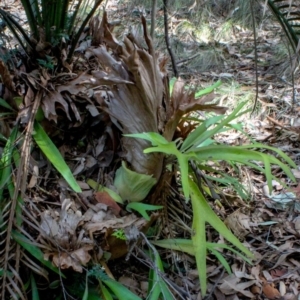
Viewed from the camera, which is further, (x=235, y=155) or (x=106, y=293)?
(x=235, y=155)

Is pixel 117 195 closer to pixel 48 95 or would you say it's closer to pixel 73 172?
pixel 73 172

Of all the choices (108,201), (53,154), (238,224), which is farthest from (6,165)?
(238,224)

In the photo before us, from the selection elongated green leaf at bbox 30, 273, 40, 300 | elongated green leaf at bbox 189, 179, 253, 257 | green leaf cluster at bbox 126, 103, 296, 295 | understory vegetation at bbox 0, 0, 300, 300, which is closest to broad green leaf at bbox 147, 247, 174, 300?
understory vegetation at bbox 0, 0, 300, 300

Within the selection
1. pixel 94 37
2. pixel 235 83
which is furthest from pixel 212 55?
pixel 94 37

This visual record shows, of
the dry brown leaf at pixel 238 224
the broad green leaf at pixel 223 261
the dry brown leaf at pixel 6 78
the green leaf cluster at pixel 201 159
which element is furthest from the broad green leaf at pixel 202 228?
the dry brown leaf at pixel 6 78

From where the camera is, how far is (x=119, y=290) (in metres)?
1.75

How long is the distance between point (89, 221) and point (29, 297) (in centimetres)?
36

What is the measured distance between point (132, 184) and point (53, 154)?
1.15 feet

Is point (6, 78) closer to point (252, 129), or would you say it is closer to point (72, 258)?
point (72, 258)

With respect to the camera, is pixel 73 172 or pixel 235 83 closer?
pixel 73 172

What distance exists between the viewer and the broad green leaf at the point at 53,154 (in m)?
1.90

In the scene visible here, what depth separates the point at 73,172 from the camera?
211cm

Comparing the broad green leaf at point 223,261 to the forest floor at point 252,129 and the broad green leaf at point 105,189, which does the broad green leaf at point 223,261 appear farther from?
the broad green leaf at point 105,189

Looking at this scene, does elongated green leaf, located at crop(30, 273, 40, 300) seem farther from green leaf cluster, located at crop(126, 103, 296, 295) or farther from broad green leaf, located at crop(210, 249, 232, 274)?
broad green leaf, located at crop(210, 249, 232, 274)
